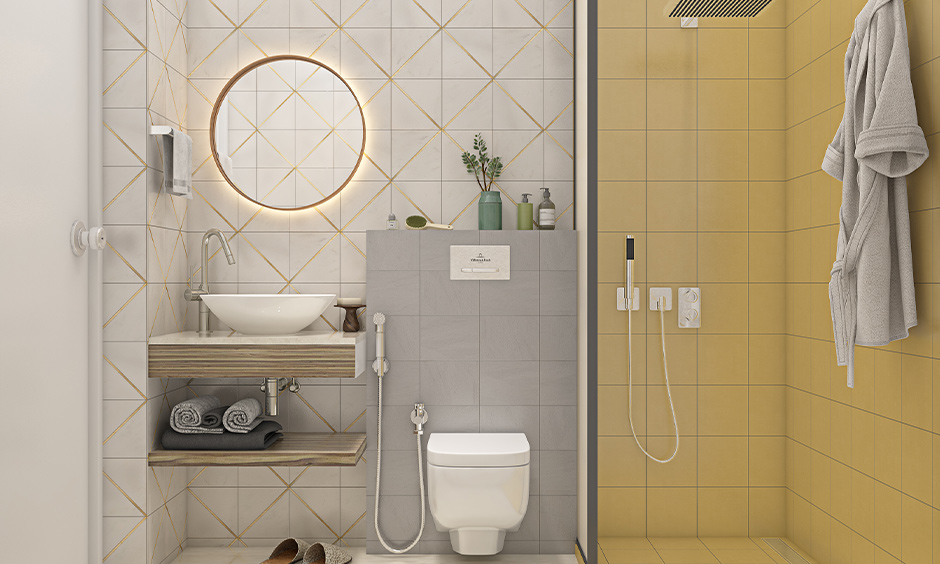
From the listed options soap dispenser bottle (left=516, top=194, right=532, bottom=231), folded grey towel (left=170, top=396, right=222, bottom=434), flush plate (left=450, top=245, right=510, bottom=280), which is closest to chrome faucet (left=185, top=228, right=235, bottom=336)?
folded grey towel (left=170, top=396, right=222, bottom=434)

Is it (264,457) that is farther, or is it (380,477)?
(380,477)

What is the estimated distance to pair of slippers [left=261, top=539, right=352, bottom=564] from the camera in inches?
93.4

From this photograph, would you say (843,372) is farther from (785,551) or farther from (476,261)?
(476,261)

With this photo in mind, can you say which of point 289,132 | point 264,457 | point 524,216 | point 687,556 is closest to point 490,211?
point 524,216

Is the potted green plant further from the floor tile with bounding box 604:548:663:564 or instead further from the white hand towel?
the floor tile with bounding box 604:548:663:564

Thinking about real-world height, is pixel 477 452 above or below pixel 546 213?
below

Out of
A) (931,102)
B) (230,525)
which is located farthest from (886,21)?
Answer: (230,525)

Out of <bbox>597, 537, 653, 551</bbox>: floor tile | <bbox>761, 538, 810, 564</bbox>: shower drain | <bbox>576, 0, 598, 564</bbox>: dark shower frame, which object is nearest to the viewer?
<bbox>761, 538, 810, 564</bbox>: shower drain

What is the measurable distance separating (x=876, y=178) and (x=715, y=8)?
547 millimetres

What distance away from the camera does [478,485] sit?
7.01 feet

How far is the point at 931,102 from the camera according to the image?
812 millimetres

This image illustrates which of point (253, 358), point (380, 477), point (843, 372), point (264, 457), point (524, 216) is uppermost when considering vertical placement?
point (524, 216)

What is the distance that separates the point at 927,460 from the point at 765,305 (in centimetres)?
38

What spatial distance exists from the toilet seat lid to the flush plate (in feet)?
2.10
